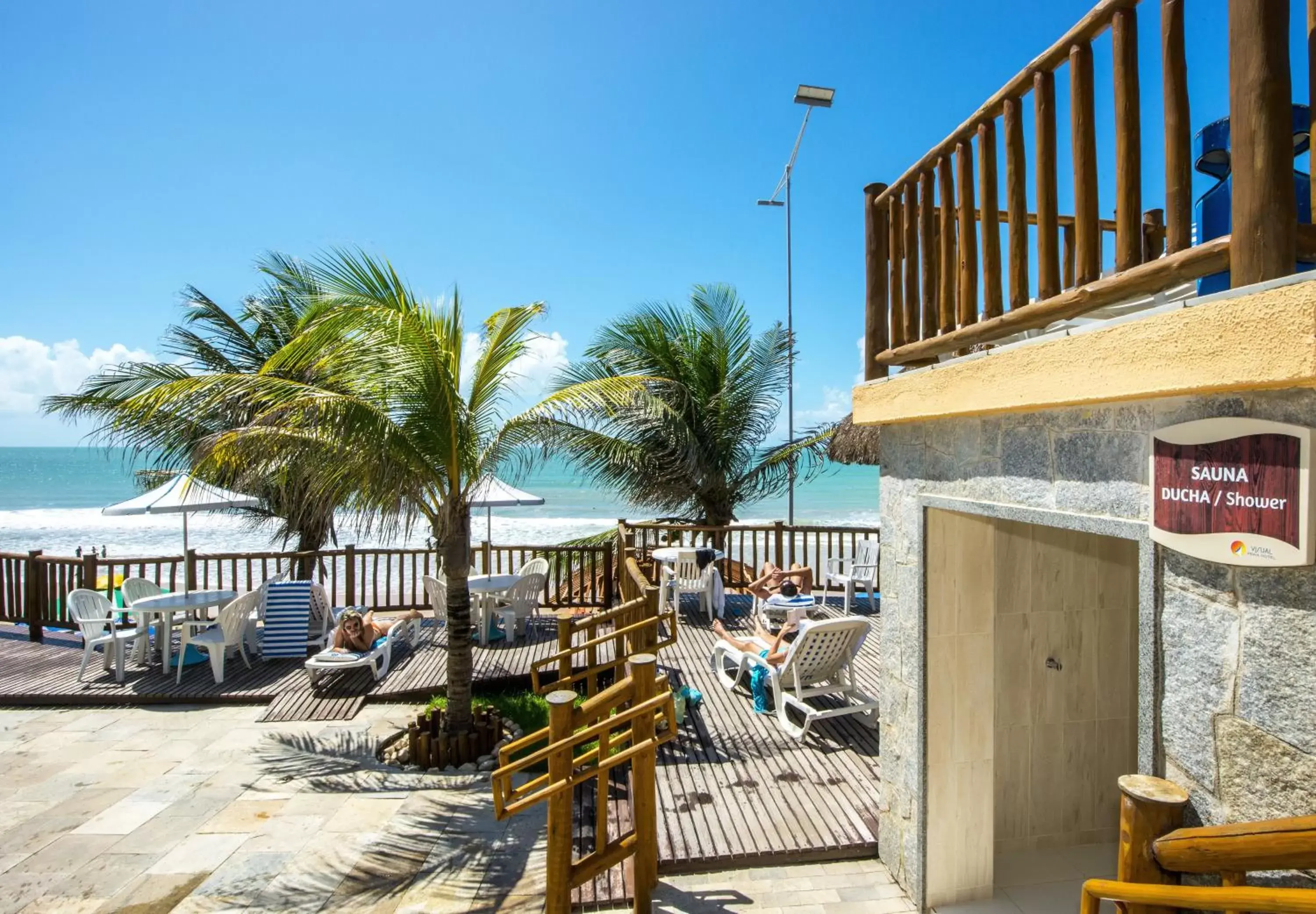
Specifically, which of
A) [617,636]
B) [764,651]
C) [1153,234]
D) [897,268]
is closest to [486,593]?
[617,636]

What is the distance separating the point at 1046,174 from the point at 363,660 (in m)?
7.62

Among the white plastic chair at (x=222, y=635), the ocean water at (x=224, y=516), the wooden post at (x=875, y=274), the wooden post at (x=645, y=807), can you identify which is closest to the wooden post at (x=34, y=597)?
the ocean water at (x=224, y=516)

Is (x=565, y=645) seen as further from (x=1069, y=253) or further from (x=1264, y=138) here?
Answer: (x=1264, y=138)

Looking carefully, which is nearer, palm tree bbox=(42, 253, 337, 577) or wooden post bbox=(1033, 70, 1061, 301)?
wooden post bbox=(1033, 70, 1061, 301)

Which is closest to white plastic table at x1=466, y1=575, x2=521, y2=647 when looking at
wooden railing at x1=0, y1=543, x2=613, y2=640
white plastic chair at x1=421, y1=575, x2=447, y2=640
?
wooden railing at x1=0, y1=543, x2=613, y2=640

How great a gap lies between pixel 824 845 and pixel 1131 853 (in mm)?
2533

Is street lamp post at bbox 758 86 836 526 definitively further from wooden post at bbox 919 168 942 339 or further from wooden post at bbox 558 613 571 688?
wooden post at bbox 919 168 942 339

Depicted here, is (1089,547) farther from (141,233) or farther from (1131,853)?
(141,233)

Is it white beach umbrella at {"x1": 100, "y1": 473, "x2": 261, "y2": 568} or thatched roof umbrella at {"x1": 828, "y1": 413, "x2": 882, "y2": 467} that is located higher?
thatched roof umbrella at {"x1": 828, "y1": 413, "x2": 882, "y2": 467}

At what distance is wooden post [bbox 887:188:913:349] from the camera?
3340 millimetres

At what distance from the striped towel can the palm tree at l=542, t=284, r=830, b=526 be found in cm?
478

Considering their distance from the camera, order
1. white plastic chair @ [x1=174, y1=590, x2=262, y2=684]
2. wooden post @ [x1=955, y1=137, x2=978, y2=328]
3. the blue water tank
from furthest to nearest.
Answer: white plastic chair @ [x1=174, y1=590, x2=262, y2=684] → wooden post @ [x1=955, y1=137, x2=978, y2=328] → the blue water tank

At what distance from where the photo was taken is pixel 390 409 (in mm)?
5359

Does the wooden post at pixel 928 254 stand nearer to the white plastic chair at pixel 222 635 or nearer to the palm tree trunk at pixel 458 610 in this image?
the palm tree trunk at pixel 458 610
